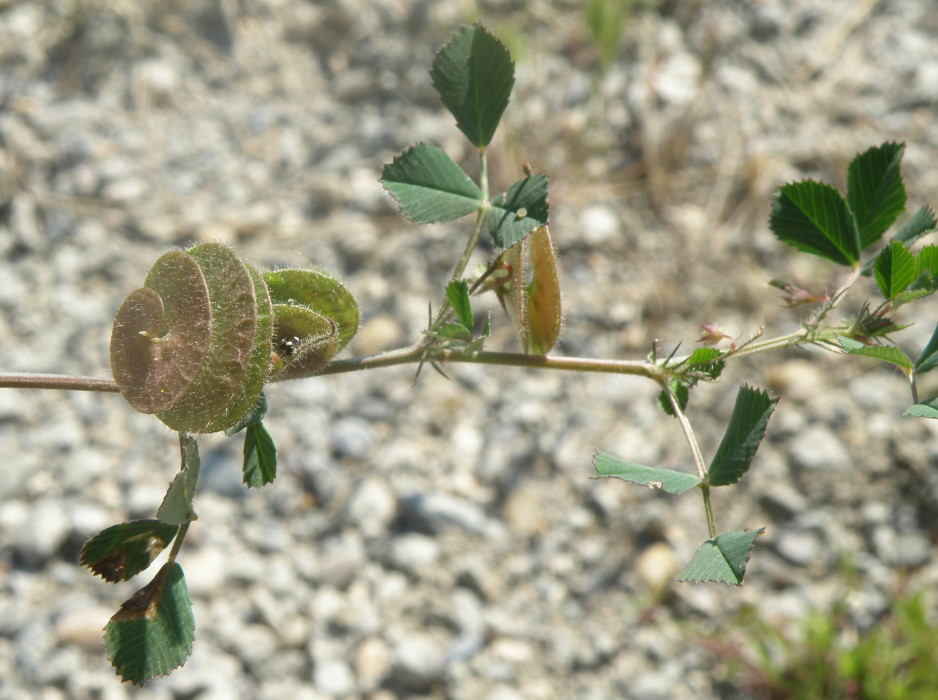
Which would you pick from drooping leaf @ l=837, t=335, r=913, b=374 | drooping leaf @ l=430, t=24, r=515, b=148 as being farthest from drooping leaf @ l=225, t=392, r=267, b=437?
drooping leaf @ l=837, t=335, r=913, b=374

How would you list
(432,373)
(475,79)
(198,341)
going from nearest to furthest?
(198,341) < (475,79) < (432,373)

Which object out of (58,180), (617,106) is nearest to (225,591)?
(58,180)

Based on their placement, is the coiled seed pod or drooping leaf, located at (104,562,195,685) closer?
the coiled seed pod

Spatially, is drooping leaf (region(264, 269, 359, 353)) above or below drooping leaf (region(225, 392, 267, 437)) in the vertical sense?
above

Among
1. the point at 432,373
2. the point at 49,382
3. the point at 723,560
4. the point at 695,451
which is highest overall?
the point at 432,373

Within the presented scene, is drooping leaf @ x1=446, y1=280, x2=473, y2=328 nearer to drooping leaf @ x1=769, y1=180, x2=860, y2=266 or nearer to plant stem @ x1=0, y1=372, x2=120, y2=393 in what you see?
plant stem @ x1=0, y1=372, x2=120, y2=393

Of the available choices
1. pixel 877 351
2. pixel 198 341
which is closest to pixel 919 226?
pixel 877 351

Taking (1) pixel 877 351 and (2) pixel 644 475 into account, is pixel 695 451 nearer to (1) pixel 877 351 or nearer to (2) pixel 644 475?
(2) pixel 644 475
